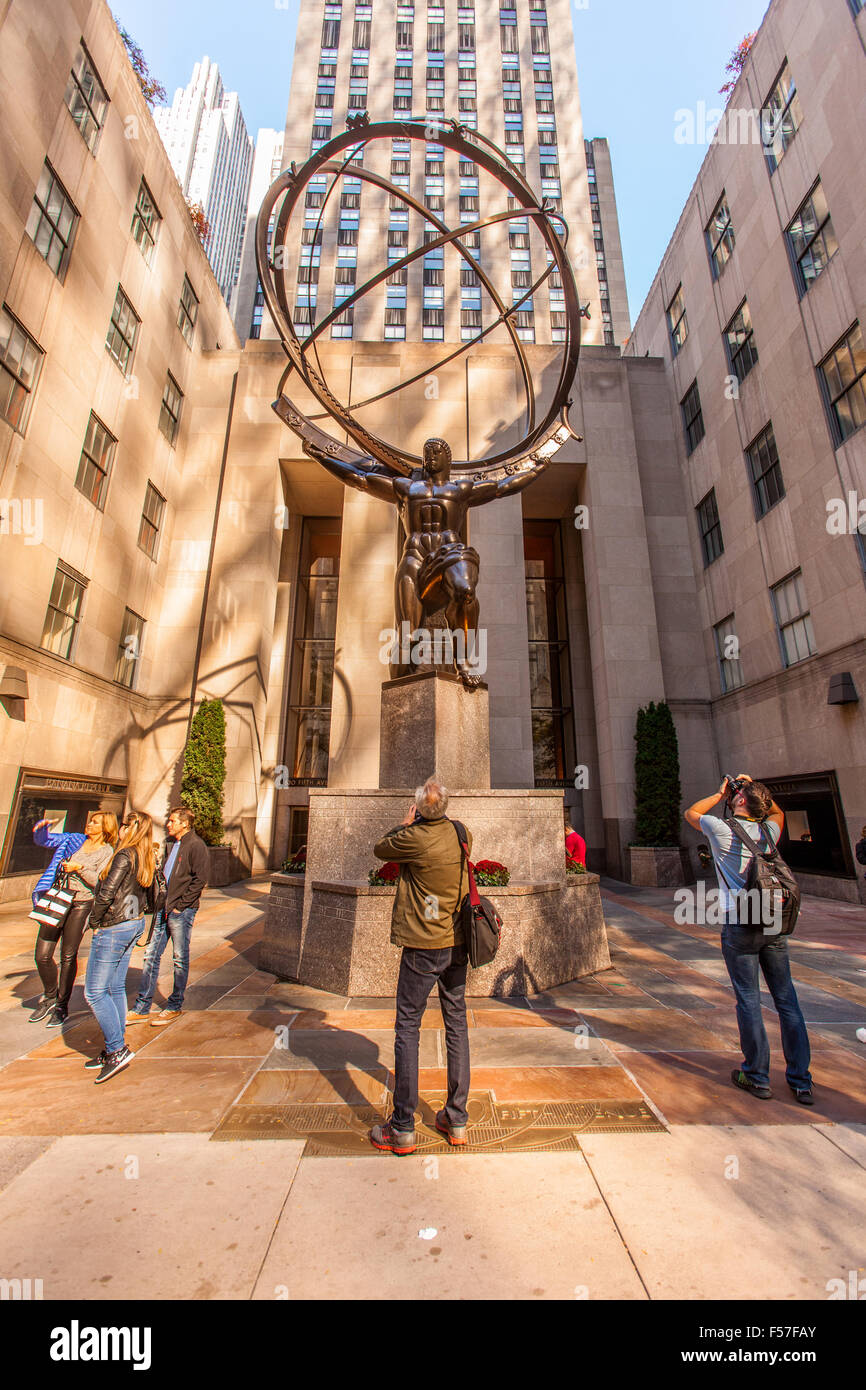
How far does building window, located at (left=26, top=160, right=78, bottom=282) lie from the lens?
1496cm

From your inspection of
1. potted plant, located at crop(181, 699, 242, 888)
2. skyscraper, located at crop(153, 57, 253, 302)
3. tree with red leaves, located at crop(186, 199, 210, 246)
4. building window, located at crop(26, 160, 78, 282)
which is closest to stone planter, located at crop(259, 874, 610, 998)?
potted plant, located at crop(181, 699, 242, 888)

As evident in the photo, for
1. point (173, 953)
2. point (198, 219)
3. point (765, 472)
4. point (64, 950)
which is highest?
point (198, 219)

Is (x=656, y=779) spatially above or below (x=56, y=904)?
above

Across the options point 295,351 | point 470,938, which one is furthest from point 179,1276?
point 295,351

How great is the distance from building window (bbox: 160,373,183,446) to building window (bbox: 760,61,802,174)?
69.5 feet

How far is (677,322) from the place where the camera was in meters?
25.0

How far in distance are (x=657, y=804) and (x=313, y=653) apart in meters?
15.4

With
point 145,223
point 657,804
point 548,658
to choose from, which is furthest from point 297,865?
point 145,223

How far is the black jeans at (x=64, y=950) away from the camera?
591 centimetres

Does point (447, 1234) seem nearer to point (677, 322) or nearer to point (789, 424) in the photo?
point (789, 424)

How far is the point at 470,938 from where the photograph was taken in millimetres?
3891

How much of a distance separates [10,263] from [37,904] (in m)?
15.6

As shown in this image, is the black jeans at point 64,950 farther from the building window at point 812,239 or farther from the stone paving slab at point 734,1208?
the building window at point 812,239

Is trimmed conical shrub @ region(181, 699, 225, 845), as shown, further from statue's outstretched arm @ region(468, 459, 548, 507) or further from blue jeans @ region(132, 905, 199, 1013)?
statue's outstretched arm @ region(468, 459, 548, 507)
